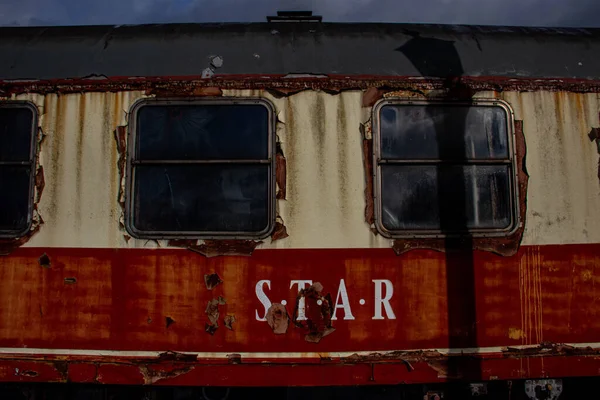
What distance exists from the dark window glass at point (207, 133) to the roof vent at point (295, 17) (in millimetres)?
994

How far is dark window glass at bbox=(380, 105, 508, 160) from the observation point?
11.0 ft

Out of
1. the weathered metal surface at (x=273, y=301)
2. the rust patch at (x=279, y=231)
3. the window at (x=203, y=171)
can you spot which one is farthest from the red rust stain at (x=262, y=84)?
the weathered metal surface at (x=273, y=301)

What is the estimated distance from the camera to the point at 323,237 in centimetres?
330

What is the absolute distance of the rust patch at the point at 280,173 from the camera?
3301 millimetres

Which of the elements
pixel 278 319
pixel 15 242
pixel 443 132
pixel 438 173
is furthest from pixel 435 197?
pixel 15 242

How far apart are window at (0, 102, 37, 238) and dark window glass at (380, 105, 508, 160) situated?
8.39 ft

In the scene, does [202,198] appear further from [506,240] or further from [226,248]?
[506,240]

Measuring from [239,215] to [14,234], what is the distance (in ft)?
5.34

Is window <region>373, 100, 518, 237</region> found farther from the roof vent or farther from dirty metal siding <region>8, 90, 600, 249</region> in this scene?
the roof vent

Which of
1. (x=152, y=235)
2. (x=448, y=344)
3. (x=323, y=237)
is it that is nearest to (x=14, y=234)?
(x=152, y=235)

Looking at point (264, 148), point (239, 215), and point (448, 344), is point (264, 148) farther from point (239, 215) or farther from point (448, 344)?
point (448, 344)

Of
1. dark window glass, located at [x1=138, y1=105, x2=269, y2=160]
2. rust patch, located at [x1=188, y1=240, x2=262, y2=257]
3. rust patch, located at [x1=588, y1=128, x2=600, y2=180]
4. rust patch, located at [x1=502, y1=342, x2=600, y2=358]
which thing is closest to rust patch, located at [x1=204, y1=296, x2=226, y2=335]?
rust patch, located at [x1=188, y1=240, x2=262, y2=257]

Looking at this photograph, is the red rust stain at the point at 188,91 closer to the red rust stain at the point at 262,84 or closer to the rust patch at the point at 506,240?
the red rust stain at the point at 262,84

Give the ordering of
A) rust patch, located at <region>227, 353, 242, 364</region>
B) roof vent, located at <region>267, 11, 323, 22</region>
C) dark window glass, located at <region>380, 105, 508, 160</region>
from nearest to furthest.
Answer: rust patch, located at <region>227, 353, 242, 364</region> < dark window glass, located at <region>380, 105, 508, 160</region> < roof vent, located at <region>267, 11, 323, 22</region>
